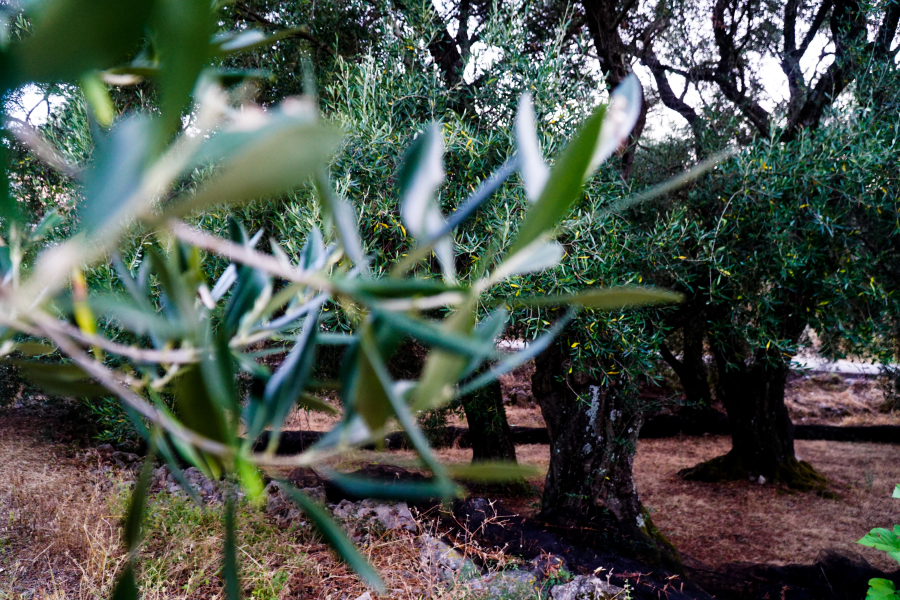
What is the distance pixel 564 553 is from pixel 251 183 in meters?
3.53

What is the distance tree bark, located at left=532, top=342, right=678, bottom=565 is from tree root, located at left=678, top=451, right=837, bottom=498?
3.04 meters

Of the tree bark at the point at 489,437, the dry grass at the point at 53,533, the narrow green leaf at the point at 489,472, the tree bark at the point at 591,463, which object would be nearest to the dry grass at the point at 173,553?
the dry grass at the point at 53,533

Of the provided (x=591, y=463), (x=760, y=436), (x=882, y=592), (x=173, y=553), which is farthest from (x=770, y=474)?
(x=173, y=553)

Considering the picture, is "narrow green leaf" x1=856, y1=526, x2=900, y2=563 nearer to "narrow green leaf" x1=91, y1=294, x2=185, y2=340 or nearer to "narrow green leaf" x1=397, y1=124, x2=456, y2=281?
"narrow green leaf" x1=397, y1=124, x2=456, y2=281

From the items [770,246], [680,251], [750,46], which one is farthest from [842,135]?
[750,46]

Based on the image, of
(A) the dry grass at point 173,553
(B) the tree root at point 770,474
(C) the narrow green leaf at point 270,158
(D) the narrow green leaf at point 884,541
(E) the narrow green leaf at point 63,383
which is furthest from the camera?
(B) the tree root at point 770,474

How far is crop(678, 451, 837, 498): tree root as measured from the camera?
20.3 ft

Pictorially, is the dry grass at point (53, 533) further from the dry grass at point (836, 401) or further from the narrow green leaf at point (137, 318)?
the dry grass at point (836, 401)

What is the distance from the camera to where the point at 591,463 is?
3.96 meters

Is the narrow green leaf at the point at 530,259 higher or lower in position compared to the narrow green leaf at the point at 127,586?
higher

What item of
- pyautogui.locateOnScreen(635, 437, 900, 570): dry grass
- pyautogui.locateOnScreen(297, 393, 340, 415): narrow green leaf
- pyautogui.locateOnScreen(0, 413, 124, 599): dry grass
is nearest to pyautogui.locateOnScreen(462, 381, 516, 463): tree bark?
pyautogui.locateOnScreen(635, 437, 900, 570): dry grass

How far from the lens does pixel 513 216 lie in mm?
2490

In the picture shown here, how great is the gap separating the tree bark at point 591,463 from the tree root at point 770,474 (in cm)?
304

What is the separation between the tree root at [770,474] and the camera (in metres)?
6.19
